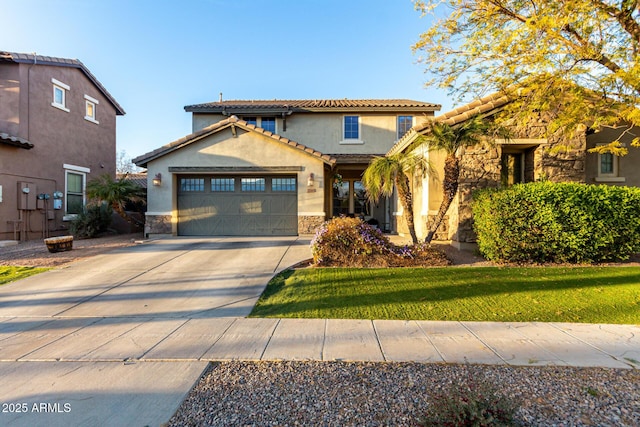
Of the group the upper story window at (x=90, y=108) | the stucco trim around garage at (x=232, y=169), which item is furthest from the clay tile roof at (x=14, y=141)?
the stucco trim around garage at (x=232, y=169)

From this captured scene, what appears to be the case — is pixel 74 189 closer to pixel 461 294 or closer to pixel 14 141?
pixel 14 141

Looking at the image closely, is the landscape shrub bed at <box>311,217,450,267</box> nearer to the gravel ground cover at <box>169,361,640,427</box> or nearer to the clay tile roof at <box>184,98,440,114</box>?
the gravel ground cover at <box>169,361,640,427</box>

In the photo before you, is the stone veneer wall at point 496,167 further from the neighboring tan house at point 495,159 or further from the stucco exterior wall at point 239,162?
the stucco exterior wall at point 239,162

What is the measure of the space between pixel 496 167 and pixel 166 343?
10.1 meters

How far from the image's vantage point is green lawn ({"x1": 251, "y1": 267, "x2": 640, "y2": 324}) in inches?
211

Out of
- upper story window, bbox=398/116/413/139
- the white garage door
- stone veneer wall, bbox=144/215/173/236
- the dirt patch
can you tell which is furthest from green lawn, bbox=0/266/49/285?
upper story window, bbox=398/116/413/139

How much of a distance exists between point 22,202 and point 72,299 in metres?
10.1

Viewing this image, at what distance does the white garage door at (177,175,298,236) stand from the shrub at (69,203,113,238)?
3633 millimetres

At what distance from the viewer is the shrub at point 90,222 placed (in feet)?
43.8

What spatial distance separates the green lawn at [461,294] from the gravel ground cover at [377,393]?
1.72 metres

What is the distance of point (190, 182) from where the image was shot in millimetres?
13727

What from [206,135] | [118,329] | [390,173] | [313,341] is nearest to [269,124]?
[206,135]

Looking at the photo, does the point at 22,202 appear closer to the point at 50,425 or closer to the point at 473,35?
the point at 50,425

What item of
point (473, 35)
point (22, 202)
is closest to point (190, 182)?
point (22, 202)
